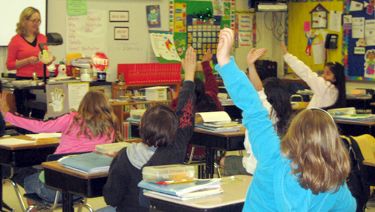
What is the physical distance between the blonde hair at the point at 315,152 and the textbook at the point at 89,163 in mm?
1645

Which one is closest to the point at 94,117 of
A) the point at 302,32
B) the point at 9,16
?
the point at 9,16

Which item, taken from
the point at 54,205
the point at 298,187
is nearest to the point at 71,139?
the point at 54,205

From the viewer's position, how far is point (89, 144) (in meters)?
4.84

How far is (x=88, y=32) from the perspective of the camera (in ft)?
31.8

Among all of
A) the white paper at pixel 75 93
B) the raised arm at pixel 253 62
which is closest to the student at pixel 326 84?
the raised arm at pixel 253 62

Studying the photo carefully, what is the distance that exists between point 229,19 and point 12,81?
16.0ft

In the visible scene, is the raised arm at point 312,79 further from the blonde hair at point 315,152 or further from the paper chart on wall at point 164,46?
the blonde hair at point 315,152

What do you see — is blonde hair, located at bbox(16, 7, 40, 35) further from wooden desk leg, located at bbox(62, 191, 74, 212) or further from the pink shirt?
wooden desk leg, located at bbox(62, 191, 74, 212)

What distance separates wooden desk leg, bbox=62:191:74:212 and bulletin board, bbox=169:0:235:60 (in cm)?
671

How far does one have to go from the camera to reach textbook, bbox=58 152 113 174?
13.1ft

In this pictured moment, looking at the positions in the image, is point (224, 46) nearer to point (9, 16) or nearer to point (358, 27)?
point (9, 16)

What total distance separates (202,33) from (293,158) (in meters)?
8.65

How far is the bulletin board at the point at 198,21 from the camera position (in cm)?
1081

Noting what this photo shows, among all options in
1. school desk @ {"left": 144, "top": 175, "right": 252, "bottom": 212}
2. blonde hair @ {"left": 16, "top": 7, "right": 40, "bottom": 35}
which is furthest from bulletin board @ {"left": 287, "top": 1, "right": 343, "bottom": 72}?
school desk @ {"left": 144, "top": 175, "right": 252, "bottom": 212}
